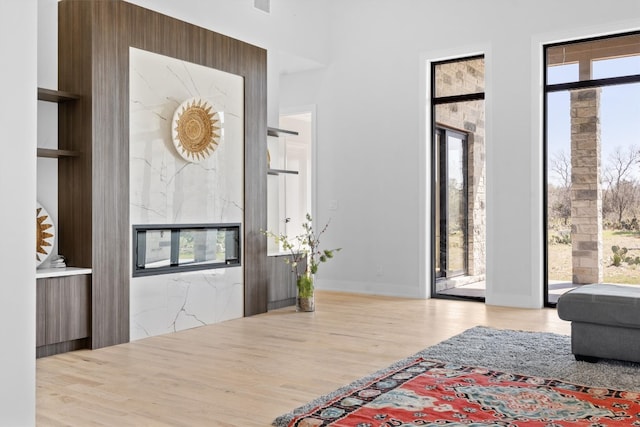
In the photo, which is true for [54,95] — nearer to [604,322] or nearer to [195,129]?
[195,129]

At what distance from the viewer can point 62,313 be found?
418cm

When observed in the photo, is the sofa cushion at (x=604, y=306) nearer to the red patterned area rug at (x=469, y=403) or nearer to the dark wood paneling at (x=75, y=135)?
the red patterned area rug at (x=469, y=403)

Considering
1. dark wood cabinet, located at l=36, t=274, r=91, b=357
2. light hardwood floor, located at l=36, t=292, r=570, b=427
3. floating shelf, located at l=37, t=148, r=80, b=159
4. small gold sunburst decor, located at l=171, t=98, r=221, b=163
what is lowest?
light hardwood floor, located at l=36, t=292, r=570, b=427

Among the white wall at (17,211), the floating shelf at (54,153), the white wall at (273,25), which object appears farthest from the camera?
the white wall at (273,25)

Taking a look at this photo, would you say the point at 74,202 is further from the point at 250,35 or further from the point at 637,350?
the point at 637,350

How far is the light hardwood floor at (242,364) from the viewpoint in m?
3.00

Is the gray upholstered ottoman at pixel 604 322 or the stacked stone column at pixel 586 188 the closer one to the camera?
the gray upholstered ottoman at pixel 604 322

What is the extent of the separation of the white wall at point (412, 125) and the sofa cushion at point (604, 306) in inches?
92.0

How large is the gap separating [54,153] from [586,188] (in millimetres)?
4742

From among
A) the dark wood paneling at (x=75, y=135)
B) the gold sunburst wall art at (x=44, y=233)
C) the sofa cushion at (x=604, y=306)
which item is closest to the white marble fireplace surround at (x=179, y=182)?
the dark wood paneling at (x=75, y=135)

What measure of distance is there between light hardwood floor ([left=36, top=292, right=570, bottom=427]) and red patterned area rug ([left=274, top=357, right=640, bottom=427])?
0.24 meters

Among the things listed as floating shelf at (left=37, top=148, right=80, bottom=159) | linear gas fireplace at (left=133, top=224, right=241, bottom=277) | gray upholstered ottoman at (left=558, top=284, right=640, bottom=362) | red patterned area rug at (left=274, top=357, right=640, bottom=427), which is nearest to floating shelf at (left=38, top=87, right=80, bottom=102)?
floating shelf at (left=37, top=148, right=80, bottom=159)

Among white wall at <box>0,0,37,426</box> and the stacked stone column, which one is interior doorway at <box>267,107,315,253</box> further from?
white wall at <box>0,0,37,426</box>

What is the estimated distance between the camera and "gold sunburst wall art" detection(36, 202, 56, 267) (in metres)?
4.34
